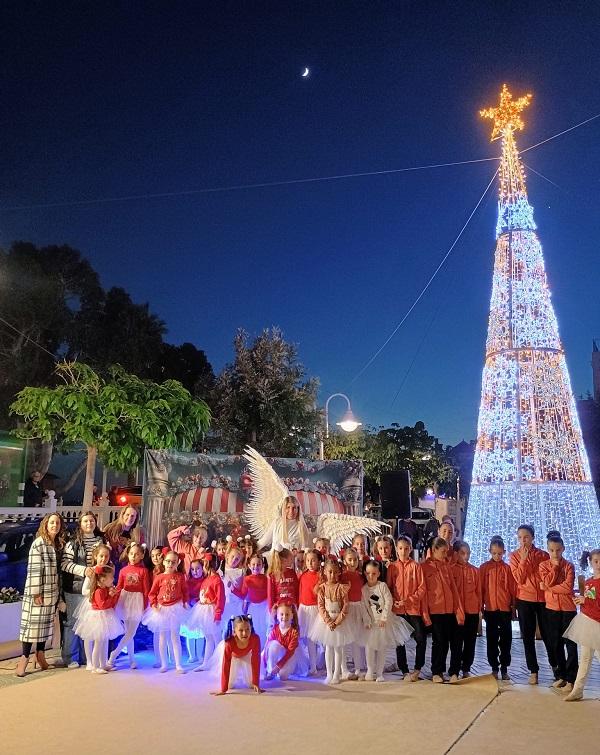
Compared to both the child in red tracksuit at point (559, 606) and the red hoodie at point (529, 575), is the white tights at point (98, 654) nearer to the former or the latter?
the red hoodie at point (529, 575)

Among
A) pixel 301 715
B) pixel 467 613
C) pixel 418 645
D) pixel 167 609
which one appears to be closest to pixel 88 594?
pixel 167 609

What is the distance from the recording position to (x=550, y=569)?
5.66m

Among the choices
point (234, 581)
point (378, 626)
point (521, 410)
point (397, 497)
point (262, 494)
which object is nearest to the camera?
point (378, 626)

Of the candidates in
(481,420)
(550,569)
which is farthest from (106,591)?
(481,420)

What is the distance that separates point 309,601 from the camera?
606 cm

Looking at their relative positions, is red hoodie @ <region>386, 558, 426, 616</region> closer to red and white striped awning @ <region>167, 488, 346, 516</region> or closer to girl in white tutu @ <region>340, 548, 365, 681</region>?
girl in white tutu @ <region>340, 548, 365, 681</region>

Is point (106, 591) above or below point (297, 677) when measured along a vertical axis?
above

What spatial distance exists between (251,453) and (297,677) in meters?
3.46

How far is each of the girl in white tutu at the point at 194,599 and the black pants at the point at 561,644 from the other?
3.11 meters

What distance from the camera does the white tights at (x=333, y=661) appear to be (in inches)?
226

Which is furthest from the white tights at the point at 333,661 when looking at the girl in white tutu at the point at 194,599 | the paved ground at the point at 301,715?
the girl in white tutu at the point at 194,599

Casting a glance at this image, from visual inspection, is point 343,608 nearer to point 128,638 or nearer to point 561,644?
point 561,644

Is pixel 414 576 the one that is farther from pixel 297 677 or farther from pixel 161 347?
pixel 161 347

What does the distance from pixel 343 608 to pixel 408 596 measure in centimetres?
61
